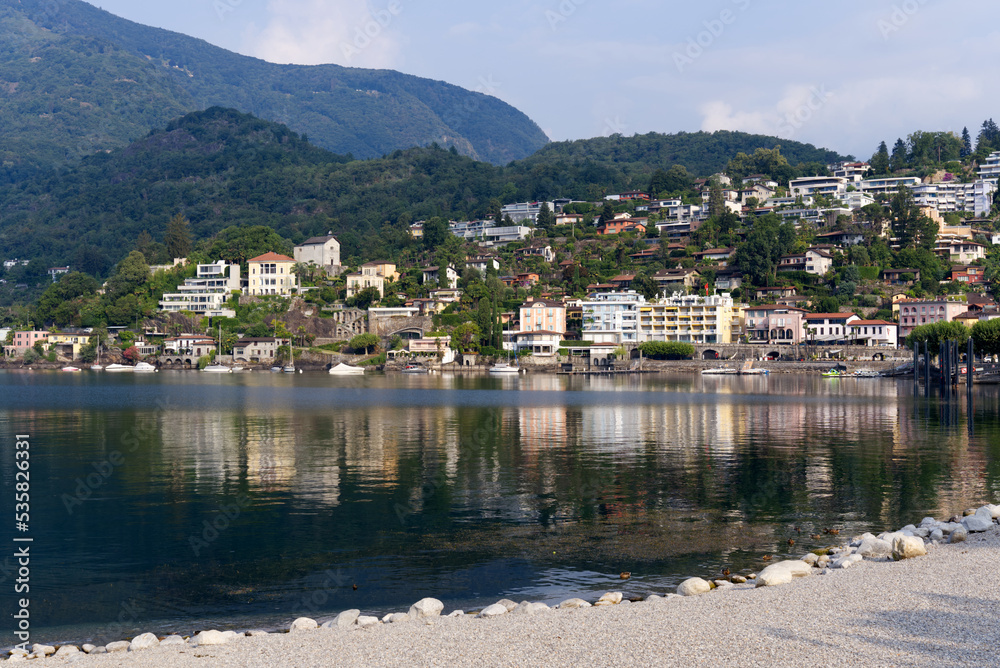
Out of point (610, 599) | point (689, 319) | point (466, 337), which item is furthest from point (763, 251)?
point (610, 599)

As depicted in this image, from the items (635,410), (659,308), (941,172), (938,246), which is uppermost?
(941,172)

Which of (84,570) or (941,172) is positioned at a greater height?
(941,172)

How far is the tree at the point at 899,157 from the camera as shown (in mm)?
178500

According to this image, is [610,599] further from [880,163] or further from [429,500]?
[880,163]

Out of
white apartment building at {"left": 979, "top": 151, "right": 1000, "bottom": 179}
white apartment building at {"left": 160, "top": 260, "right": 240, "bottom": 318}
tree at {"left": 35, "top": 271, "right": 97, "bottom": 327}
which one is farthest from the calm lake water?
white apartment building at {"left": 979, "top": 151, "right": 1000, "bottom": 179}

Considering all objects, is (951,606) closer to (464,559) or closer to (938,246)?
(464,559)

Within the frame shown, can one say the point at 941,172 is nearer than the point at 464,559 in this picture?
No

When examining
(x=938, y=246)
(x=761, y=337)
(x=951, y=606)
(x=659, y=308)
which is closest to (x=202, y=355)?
(x=659, y=308)

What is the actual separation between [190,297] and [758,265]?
86.3 meters

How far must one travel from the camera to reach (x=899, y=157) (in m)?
182

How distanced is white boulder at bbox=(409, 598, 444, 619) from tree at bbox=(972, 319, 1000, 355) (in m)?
69.8

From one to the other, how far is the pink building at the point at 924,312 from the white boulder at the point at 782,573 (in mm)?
96578

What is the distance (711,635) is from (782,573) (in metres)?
4.05

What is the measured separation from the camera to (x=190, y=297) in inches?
5271
